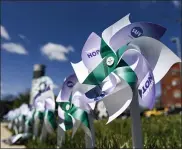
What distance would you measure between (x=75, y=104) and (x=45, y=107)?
2709 mm

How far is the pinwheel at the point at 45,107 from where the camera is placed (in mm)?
6770

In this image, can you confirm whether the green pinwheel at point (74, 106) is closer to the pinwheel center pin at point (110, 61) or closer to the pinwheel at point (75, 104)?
the pinwheel at point (75, 104)

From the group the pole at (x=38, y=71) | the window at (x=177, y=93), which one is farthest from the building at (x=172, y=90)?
the pole at (x=38, y=71)

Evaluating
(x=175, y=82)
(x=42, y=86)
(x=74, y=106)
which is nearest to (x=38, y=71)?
(x=42, y=86)

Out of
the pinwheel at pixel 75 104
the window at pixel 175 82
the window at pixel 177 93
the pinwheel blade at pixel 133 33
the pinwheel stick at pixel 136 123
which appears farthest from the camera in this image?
the window at pixel 175 82

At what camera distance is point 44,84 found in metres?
7.54

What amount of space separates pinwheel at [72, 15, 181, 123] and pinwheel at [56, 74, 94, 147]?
1106 millimetres

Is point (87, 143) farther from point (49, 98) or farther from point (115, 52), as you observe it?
point (49, 98)

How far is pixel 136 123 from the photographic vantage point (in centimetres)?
291

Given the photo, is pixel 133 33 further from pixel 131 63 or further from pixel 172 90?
pixel 172 90

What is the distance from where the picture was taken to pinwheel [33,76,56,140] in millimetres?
6770

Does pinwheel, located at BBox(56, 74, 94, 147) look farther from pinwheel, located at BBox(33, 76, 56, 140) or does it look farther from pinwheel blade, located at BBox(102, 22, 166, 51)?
pinwheel, located at BBox(33, 76, 56, 140)

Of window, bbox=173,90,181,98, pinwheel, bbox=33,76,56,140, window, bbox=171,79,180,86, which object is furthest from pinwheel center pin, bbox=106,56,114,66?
window, bbox=171,79,180,86

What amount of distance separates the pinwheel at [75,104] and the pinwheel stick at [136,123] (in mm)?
1320
